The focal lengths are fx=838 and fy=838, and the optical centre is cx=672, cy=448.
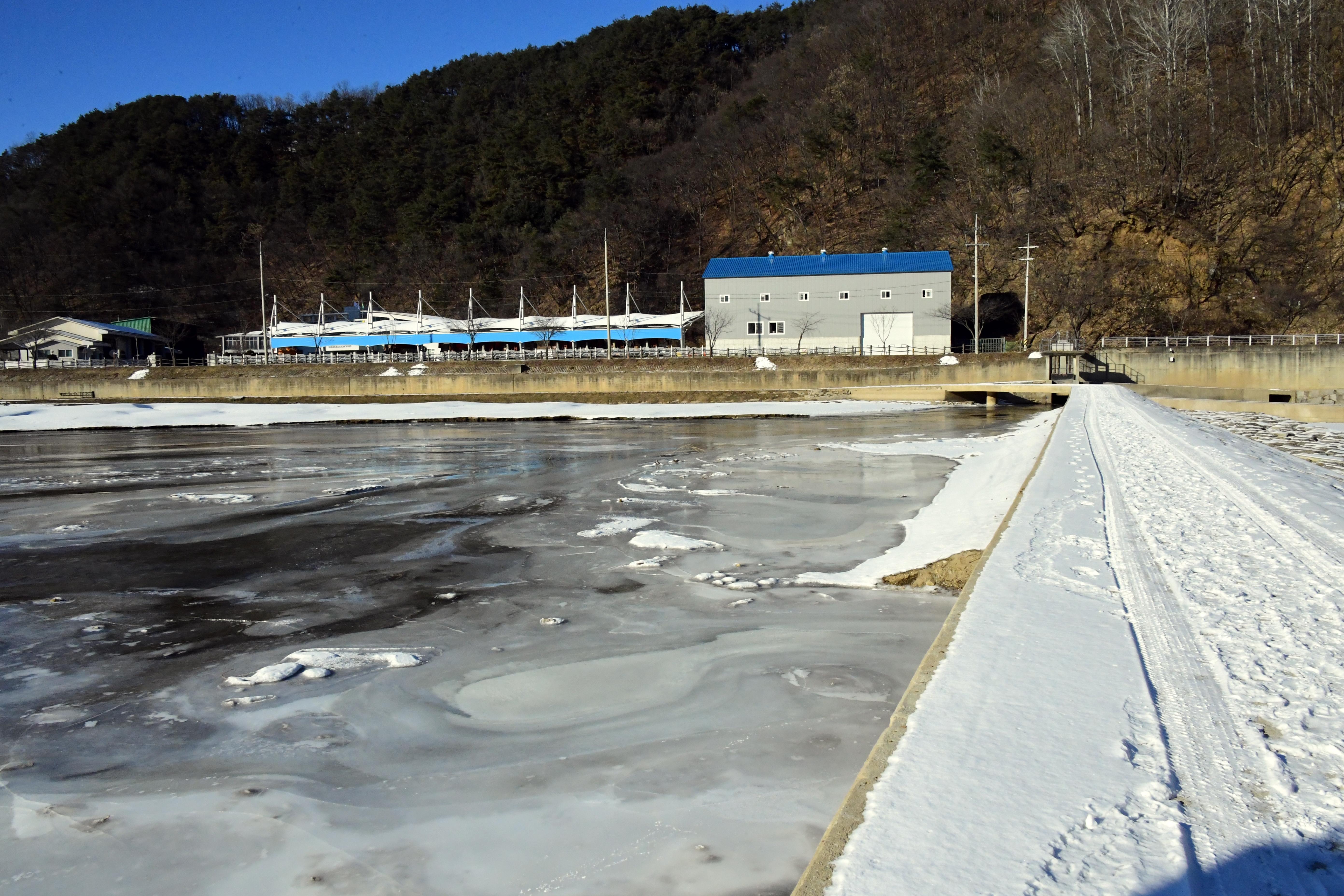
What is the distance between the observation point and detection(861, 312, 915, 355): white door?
2126 inches

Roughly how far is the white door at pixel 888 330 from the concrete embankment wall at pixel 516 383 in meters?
10.9

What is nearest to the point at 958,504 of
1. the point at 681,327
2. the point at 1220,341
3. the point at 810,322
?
the point at 1220,341

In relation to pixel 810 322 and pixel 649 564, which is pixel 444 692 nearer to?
pixel 649 564

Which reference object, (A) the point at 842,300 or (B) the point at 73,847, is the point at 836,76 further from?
(B) the point at 73,847

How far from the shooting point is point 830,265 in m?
55.4

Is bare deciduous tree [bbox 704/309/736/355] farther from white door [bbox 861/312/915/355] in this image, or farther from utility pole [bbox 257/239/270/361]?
utility pole [bbox 257/239/270/361]

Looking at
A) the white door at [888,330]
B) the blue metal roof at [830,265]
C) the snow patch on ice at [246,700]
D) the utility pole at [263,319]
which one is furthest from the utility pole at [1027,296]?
the snow patch on ice at [246,700]

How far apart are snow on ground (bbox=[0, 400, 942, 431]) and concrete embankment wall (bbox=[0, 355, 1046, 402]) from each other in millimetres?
2686

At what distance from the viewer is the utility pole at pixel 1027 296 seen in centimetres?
4703

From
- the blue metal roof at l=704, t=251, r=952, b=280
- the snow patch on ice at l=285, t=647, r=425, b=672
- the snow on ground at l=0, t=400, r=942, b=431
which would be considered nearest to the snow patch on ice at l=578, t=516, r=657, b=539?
the snow patch on ice at l=285, t=647, r=425, b=672

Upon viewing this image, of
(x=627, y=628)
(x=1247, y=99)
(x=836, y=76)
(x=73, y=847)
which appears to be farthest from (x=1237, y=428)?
(x=836, y=76)

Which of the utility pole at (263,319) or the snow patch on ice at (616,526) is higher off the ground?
the utility pole at (263,319)

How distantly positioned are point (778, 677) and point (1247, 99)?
6860 centimetres

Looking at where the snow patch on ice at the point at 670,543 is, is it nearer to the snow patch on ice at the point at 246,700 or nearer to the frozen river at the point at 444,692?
the frozen river at the point at 444,692
